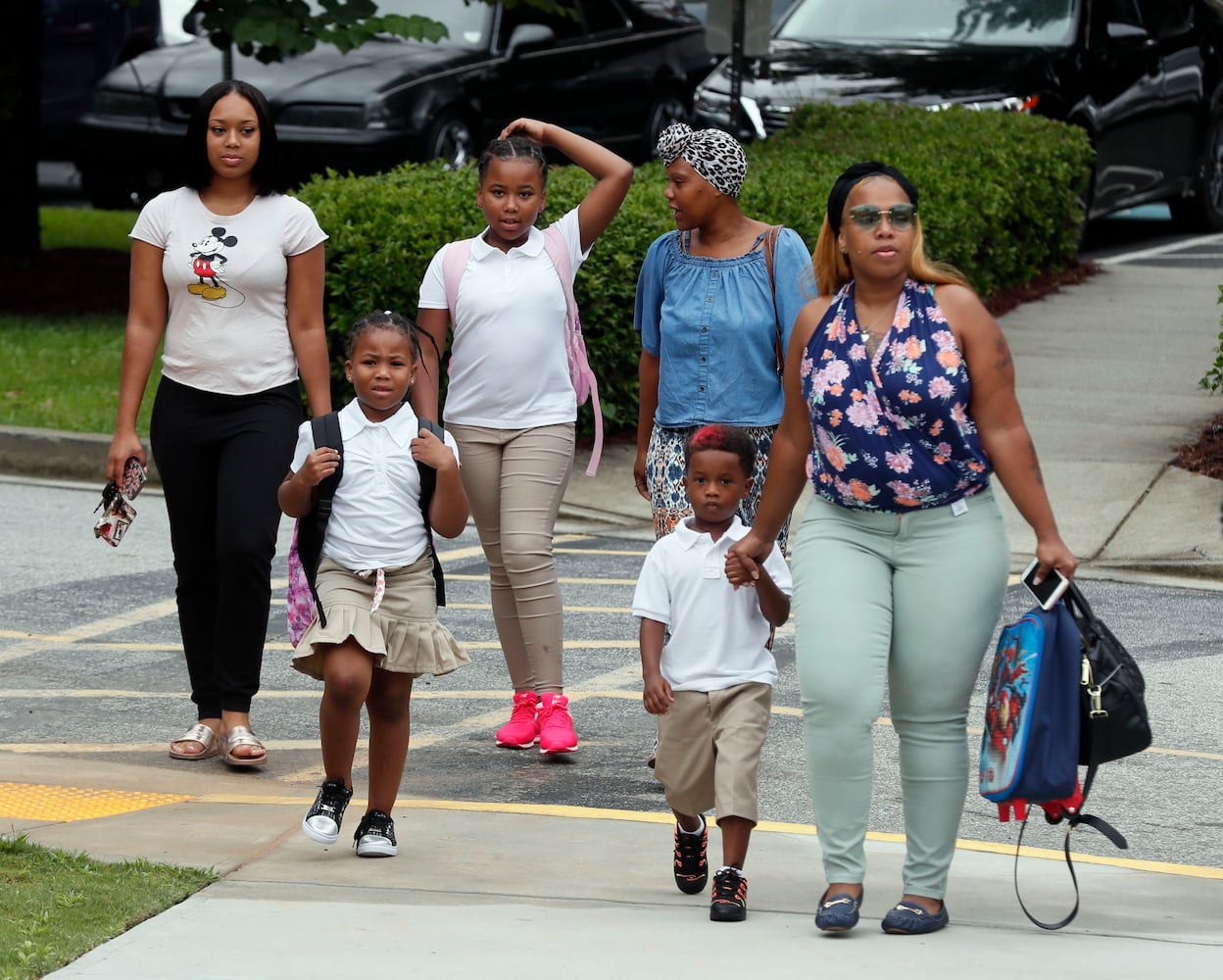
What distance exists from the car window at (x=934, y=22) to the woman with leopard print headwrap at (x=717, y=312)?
1031 cm

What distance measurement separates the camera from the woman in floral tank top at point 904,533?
458cm

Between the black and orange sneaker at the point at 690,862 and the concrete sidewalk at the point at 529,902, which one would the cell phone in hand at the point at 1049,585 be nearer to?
the concrete sidewalk at the point at 529,902

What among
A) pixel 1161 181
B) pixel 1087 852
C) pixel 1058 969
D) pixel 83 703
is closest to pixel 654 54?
pixel 1161 181

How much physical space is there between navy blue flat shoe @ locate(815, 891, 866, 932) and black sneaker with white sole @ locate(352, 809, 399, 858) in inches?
44.1

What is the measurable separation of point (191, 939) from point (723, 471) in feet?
5.09

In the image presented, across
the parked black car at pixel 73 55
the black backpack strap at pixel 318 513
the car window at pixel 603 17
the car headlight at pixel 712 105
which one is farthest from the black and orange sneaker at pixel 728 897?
the parked black car at pixel 73 55

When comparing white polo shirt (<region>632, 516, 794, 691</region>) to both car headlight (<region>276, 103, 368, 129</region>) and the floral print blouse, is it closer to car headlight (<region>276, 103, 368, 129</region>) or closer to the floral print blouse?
the floral print blouse

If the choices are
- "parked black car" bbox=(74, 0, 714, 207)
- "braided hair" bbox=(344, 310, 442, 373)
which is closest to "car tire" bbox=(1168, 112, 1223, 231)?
"parked black car" bbox=(74, 0, 714, 207)

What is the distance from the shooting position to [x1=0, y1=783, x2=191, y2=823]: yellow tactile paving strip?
18.1 feet

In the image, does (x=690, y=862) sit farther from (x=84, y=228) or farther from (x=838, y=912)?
(x=84, y=228)

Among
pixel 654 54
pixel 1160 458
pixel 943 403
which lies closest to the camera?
pixel 943 403

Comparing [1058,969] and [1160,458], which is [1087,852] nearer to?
[1058,969]

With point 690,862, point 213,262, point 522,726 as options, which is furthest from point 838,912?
point 213,262

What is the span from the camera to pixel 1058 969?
170 inches
